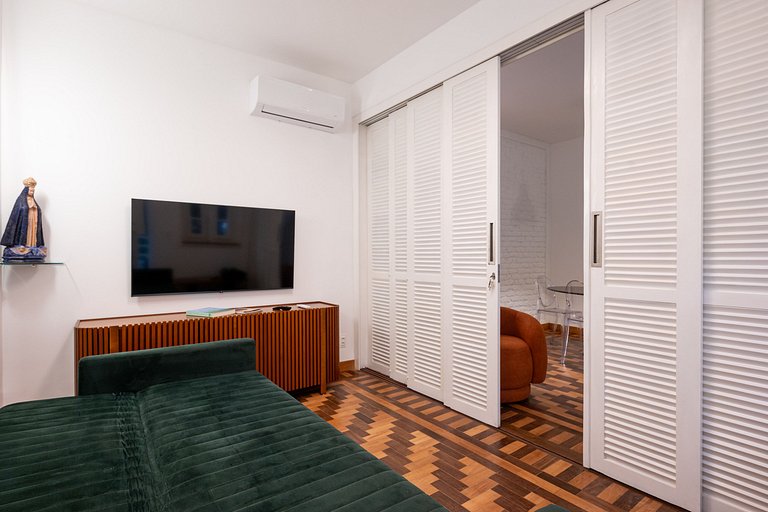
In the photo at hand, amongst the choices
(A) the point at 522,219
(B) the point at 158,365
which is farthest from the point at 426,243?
(A) the point at 522,219

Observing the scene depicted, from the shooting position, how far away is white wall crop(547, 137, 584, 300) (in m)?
5.75

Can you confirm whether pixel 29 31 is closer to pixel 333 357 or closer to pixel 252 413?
pixel 252 413

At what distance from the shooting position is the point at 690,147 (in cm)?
171

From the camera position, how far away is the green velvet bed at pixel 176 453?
1128mm

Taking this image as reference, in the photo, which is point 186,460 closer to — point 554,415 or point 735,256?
point 735,256

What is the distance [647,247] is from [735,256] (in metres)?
0.32

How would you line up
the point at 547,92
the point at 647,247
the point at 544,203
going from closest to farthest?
the point at 647,247 < the point at 547,92 < the point at 544,203

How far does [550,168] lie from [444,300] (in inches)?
168

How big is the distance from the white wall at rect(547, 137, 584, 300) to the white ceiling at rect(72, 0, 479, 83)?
3.75 metres

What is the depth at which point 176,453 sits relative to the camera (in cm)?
139

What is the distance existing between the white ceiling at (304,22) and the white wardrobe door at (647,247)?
131 cm

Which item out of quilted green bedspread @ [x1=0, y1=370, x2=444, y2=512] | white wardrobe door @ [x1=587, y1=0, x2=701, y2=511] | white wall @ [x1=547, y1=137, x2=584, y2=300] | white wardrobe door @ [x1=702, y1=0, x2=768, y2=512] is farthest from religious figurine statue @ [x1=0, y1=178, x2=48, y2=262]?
A: white wall @ [x1=547, y1=137, x2=584, y2=300]

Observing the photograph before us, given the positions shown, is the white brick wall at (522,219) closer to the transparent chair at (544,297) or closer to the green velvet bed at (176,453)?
the transparent chair at (544,297)

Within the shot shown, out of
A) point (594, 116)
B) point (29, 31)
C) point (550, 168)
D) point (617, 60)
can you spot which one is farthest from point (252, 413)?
point (550, 168)
